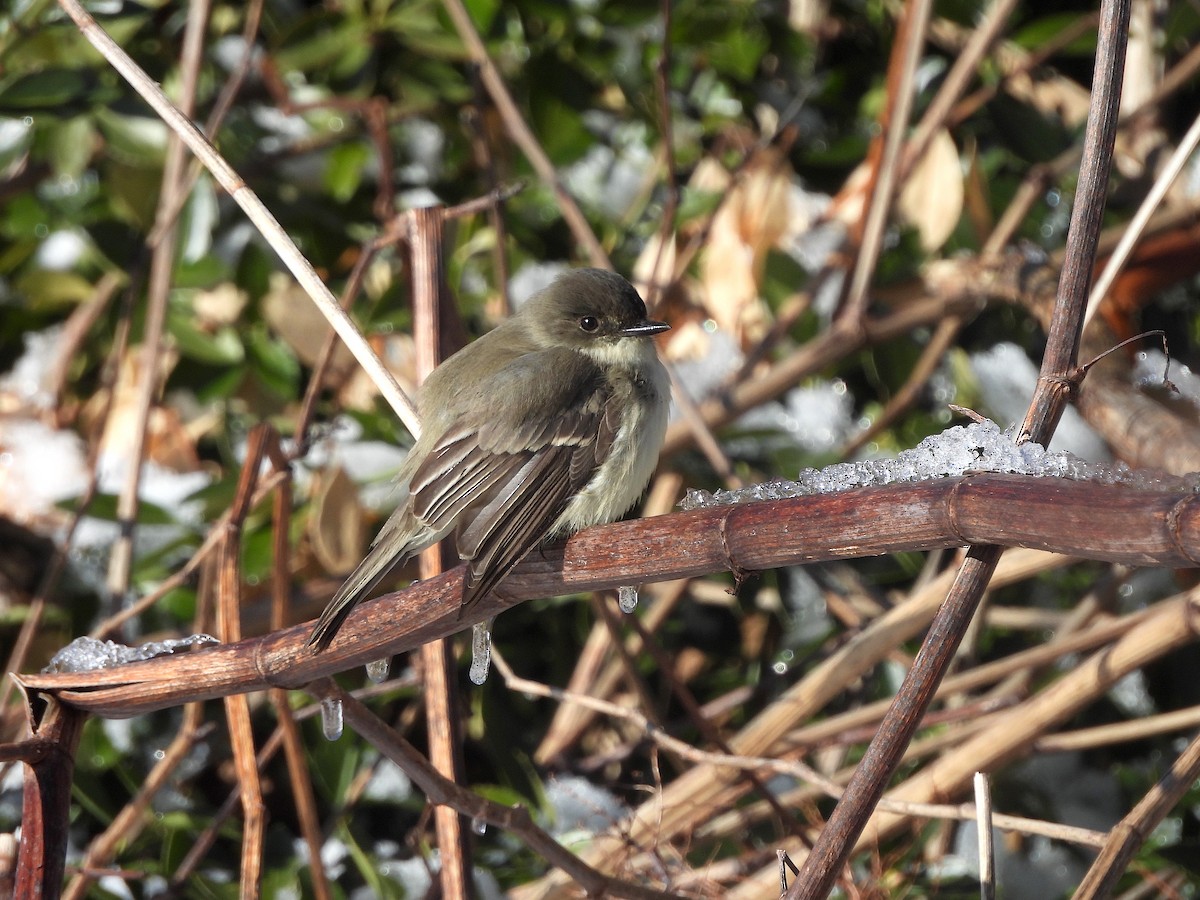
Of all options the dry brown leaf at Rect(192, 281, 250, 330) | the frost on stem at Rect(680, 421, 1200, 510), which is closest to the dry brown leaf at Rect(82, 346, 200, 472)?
the dry brown leaf at Rect(192, 281, 250, 330)

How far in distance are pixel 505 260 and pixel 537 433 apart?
919 mm

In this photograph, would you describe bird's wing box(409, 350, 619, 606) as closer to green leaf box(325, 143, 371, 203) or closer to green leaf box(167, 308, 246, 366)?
green leaf box(325, 143, 371, 203)

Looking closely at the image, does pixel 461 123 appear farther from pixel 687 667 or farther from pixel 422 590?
pixel 422 590

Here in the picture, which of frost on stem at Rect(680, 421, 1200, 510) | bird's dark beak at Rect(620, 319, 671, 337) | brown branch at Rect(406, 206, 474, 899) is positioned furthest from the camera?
bird's dark beak at Rect(620, 319, 671, 337)

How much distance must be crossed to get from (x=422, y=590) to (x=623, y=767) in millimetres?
1838

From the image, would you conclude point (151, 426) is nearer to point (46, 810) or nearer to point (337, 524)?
point (337, 524)

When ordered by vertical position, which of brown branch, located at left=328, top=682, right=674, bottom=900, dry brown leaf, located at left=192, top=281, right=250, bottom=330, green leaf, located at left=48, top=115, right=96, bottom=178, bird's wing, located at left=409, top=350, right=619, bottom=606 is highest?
green leaf, located at left=48, top=115, right=96, bottom=178

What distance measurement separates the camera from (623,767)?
3.50m

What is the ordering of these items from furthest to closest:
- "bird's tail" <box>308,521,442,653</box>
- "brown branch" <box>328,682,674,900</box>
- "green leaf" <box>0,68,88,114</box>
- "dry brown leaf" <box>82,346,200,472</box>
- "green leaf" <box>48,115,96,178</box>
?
1. "dry brown leaf" <box>82,346,200,472</box>
2. "green leaf" <box>48,115,96,178</box>
3. "green leaf" <box>0,68,88,114</box>
4. "brown branch" <box>328,682,674,900</box>
5. "bird's tail" <box>308,521,442,653</box>

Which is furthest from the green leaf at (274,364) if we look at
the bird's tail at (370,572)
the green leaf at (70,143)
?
the bird's tail at (370,572)

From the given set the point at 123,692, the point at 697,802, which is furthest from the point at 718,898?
the point at 123,692

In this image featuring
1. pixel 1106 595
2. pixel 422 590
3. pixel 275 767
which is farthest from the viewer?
pixel 275 767

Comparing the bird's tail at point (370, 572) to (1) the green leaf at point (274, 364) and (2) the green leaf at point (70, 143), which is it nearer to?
(1) the green leaf at point (274, 364)

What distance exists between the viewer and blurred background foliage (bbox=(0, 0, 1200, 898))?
11.6 ft
